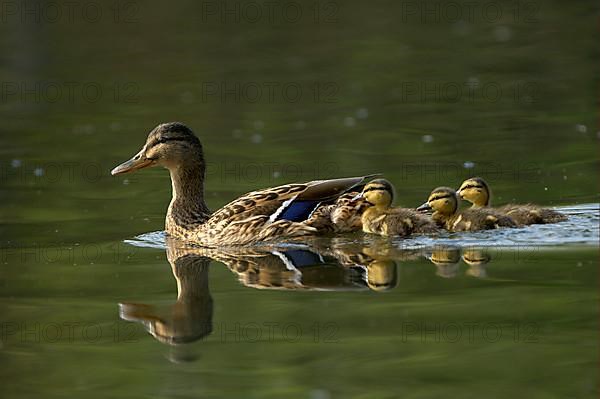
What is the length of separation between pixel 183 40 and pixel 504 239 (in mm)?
13099

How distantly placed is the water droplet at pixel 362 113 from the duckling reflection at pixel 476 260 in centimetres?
625

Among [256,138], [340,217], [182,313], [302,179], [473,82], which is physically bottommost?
[182,313]

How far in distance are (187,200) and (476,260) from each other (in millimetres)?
2802

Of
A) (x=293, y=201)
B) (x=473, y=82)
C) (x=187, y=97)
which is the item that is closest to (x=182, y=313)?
(x=293, y=201)

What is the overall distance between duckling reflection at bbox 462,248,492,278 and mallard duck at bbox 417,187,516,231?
0.39 meters

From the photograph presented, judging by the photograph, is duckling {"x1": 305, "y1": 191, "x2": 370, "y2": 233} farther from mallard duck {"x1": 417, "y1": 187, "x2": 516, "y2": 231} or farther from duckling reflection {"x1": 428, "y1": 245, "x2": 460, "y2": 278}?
duckling reflection {"x1": 428, "y1": 245, "x2": 460, "y2": 278}

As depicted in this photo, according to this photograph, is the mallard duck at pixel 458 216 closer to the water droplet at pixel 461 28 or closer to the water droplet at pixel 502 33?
the water droplet at pixel 502 33

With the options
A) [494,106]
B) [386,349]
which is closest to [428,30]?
[494,106]

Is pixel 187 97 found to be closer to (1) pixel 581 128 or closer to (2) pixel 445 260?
(1) pixel 581 128

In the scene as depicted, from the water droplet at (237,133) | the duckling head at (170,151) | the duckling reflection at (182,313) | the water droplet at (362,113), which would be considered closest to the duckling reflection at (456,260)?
the duckling reflection at (182,313)

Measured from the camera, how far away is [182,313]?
309 inches

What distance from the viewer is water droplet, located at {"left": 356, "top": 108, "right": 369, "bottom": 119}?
15023mm

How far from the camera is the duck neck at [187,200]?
10344 mm

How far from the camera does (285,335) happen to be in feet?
23.4
